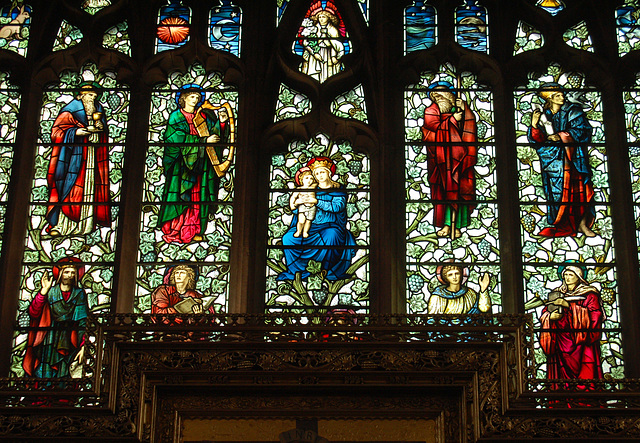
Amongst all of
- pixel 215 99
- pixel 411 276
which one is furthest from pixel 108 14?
pixel 411 276

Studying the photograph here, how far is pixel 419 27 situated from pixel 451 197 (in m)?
2.07

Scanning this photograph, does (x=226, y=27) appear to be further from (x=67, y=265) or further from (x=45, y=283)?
(x=45, y=283)

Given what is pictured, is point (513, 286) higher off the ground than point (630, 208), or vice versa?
point (630, 208)

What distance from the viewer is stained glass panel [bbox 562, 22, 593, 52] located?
1221cm

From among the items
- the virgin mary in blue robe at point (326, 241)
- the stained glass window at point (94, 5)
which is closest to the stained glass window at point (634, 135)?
the virgin mary in blue robe at point (326, 241)

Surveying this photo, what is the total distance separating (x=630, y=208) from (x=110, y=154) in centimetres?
513

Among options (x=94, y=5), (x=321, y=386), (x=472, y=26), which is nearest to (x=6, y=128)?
(x=94, y=5)

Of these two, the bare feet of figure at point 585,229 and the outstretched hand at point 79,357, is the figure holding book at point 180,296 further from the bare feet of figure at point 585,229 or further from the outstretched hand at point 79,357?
the bare feet of figure at point 585,229

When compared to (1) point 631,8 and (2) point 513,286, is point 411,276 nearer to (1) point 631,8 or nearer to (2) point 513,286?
(2) point 513,286

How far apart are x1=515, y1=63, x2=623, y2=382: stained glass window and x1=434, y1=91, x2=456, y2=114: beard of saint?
67 cm

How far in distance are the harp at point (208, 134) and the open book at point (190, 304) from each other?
1.38 meters

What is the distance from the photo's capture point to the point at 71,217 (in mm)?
11398

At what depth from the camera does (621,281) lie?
10.9 metres

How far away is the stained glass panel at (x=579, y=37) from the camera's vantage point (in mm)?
12211
